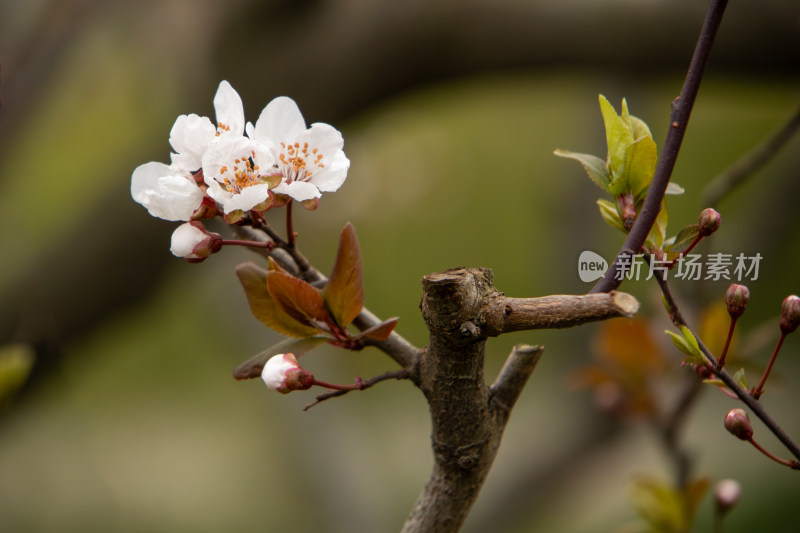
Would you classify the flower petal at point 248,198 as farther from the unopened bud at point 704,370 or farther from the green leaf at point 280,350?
the unopened bud at point 704,370

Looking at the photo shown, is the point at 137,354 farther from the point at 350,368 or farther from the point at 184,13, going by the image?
the point at 184,13

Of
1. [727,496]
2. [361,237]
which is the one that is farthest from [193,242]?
[361,237]

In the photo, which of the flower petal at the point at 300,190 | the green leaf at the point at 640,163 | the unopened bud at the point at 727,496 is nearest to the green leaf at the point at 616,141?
the green leaf at the point at 640,163

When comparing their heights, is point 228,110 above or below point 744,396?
above

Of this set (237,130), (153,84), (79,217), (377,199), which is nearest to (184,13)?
Result: (153,84)

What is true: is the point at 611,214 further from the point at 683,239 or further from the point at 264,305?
the point at 264,305

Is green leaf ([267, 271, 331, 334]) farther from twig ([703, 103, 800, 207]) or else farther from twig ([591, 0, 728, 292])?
twig ([703, 103, 800, 207])
